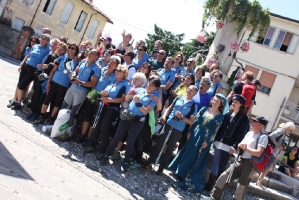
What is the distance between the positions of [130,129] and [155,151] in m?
0.93

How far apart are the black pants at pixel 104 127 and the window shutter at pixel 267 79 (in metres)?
18.9

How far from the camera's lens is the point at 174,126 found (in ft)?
21.1

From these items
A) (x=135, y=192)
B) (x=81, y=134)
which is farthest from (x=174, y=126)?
(x=81, y=134)

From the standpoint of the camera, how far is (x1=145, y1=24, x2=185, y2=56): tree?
47344 mm

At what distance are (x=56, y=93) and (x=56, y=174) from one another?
9.40ft

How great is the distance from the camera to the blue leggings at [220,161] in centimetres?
625

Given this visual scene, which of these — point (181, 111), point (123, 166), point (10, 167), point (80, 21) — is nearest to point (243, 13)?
point (181, 111)

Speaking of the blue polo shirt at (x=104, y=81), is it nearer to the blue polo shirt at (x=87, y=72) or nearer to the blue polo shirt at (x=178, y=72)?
the blue polo shirt at (x=87, y=72)

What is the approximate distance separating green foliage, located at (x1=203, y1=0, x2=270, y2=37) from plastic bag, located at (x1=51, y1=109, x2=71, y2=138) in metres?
6.38

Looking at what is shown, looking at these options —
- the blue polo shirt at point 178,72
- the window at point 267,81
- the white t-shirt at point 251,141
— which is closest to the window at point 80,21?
the window at point 267,81

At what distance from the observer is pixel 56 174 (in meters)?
4.91

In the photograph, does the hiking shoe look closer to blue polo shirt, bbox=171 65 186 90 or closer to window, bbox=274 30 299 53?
blue polo shirt, bbox=171 65 186 90

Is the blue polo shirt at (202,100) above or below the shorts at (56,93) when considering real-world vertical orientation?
above

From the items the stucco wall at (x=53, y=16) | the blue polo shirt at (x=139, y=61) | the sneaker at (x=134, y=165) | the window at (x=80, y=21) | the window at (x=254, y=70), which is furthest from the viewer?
the window at (x=80, y=21)
